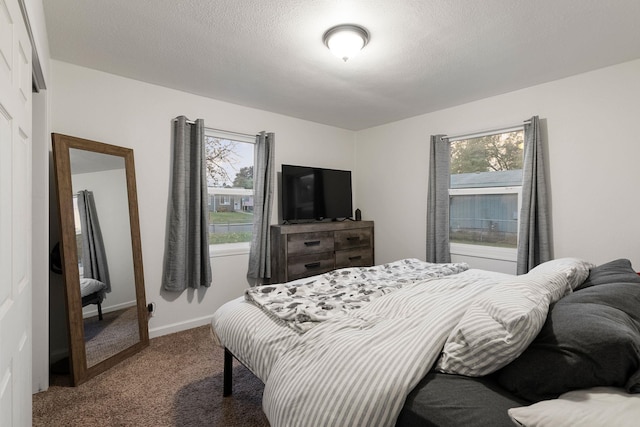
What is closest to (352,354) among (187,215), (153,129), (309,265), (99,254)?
(99,254)

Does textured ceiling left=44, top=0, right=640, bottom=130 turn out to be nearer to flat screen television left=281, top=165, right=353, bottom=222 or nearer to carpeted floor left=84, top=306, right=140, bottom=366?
flat screen television left=281, top=165, right=353, bottom=222

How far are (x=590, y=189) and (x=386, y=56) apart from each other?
7.17ft

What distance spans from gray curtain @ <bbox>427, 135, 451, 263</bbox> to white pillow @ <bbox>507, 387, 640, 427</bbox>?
2.94 m

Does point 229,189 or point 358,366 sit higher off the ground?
point 229,189

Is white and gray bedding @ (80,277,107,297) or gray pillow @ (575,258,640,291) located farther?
white and gray bedding @ (80,277,107,297)

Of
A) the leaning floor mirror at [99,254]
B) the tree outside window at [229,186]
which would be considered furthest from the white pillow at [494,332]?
the tree outside window at [229,186]

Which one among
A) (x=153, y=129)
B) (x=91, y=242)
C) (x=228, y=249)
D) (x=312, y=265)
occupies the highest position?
(x=153, y=129)

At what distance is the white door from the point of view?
0.95m

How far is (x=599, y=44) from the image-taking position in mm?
2258

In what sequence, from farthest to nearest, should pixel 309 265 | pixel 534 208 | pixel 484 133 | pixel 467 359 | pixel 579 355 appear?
1. pixel 309 265
2. pixel 484 133
3. pixel 534 208
4. pixel 467 359
5. pixel 579 355

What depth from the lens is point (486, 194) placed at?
3539 mm

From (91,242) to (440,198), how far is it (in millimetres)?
3524

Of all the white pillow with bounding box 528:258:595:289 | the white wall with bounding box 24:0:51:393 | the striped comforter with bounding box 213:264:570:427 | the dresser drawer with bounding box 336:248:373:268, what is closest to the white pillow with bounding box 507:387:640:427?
the striped comforter with bounding box 213:264:570:427

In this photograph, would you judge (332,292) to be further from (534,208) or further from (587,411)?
(534,208)
